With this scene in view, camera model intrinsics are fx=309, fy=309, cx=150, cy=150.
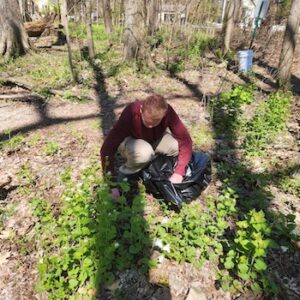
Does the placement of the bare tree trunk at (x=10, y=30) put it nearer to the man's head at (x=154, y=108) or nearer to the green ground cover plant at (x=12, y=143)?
the green ground cover plant at (x=12, y=143)

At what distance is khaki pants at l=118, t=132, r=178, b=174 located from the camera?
3.01 m

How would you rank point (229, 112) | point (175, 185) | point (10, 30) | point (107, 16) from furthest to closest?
point (107, 16)
point (10, 30)
point (229, 112)
point (175, 185)

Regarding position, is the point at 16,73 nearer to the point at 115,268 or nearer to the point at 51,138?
the point at 51,138

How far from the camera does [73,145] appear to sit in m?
4.27

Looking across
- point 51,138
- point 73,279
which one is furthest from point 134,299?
point 51,138

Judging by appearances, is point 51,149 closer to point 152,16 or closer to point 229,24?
point 229,24

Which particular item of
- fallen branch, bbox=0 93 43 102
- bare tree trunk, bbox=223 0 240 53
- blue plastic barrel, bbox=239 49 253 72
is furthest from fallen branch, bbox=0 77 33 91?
bare tree trunk, bbox=223 0 240 53

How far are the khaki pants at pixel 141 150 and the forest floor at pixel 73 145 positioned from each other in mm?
408

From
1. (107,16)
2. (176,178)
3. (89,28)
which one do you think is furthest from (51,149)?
(107,16)

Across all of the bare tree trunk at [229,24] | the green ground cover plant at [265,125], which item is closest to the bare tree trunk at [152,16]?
the bare tree trunk at [229,24]

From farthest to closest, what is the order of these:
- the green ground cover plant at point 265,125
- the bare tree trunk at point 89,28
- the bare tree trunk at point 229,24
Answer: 1. the bare tree trunk at point 229,24
2. the bare tree trunk at point 89,28
3. the green ground cover plant at point 265,125

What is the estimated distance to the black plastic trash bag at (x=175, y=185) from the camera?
9.57 feet

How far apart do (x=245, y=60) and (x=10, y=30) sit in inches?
240

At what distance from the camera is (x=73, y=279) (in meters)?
2.16
